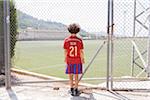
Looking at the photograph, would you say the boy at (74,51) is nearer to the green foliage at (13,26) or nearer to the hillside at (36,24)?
the hillside at (36,24)

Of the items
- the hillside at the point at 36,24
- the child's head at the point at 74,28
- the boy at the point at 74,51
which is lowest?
the boy at the point at 74,51

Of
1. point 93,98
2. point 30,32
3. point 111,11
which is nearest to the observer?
point 93,98

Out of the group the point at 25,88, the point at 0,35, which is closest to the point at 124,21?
the point at 25,88

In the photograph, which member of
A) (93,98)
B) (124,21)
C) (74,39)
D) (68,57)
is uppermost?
(124,21)

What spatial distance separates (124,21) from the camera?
22.6 feet

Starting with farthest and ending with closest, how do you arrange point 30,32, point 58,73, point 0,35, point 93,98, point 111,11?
point 58,73 → point 30,32 → point 0,35 → point 111,11 → point 93,98

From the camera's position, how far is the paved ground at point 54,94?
5789 mm

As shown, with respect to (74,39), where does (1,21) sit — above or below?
above

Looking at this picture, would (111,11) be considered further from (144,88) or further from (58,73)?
(58,73)

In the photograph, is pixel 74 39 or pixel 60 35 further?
pixel 60 35

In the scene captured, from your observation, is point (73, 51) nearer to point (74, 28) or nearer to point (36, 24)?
point (74, 28)

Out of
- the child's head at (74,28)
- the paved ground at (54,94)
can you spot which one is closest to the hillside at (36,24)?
the child's head at (74,28)

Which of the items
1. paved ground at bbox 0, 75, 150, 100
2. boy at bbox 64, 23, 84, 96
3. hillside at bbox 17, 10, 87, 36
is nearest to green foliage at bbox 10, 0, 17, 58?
hillside at bbox 17, 10, 87, 36

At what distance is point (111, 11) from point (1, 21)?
3.06 m
